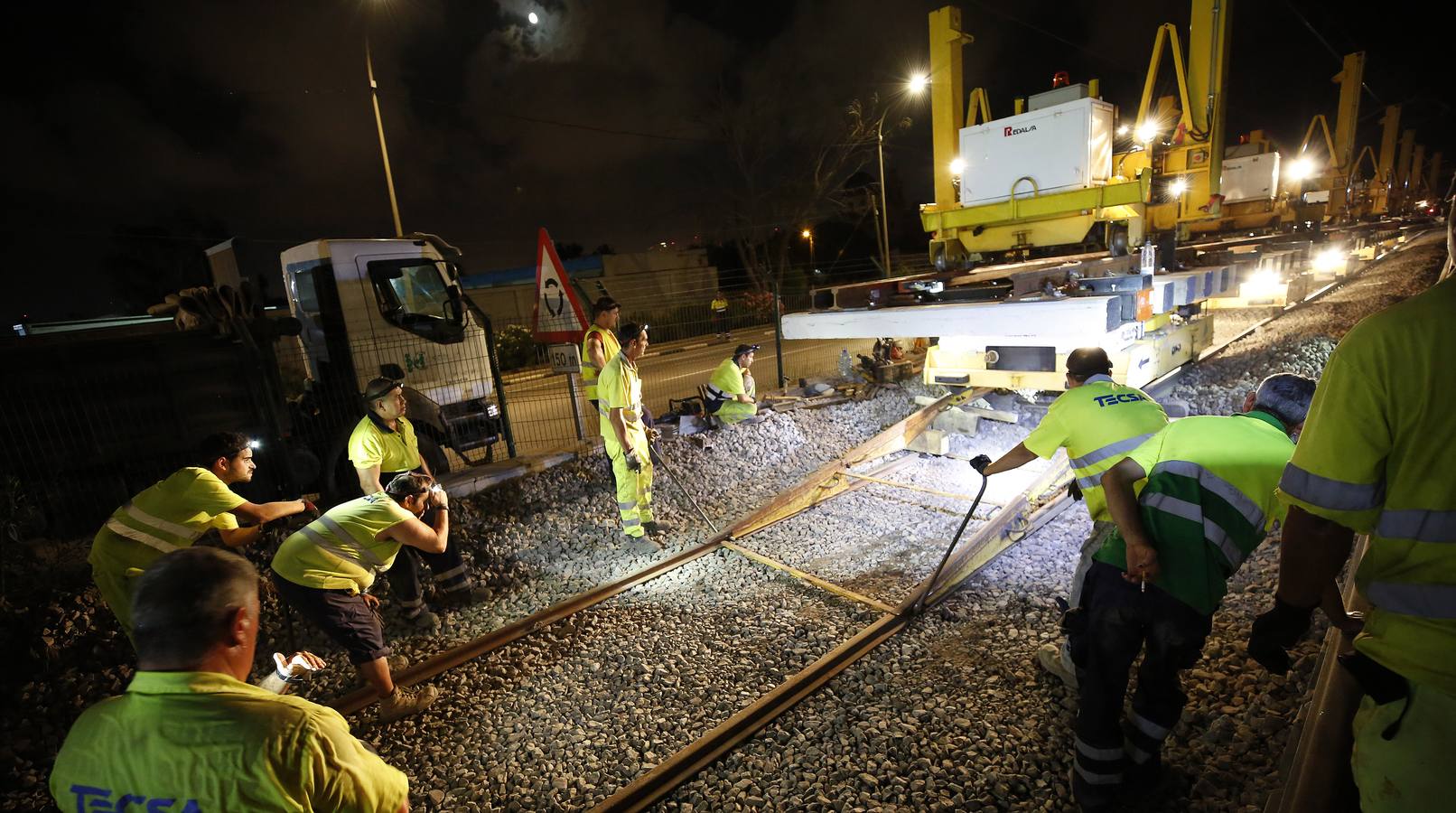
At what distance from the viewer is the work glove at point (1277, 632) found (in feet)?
5.15

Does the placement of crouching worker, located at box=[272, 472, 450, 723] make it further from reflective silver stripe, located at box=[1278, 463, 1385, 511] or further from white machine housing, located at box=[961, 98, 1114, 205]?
white machine housing, located at box=[961, 98, 1114, 205]

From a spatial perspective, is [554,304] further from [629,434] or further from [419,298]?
[419,298]

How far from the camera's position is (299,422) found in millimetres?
5863

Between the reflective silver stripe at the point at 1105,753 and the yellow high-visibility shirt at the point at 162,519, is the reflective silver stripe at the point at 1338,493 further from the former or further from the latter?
the yellow high-visibility shirt at the point at 162,519

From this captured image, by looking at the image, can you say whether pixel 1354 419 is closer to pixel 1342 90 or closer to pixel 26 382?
pixel 26 382

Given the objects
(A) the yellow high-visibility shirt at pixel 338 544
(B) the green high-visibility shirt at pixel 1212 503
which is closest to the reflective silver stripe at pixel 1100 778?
(B) the green high-visibility shirt at pixel 1212 503

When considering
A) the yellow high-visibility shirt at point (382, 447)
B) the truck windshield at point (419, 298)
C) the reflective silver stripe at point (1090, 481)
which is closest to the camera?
the reflective silver stripe at point (1090, 481)

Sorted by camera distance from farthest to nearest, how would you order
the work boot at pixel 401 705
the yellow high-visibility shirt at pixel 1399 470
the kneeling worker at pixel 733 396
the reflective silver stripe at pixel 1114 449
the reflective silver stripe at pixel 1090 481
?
the kneeling worker at pixel 733 396, the work boot at pixel 401 705, the reflective silver stripe at pixel 1090 481, the reflective silver stripe at pixel 1114 449, the yellow high-visibility shirt at pixel 1399 470

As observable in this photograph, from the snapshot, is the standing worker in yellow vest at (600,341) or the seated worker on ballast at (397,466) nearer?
the seated worker on ballast at (397,466)

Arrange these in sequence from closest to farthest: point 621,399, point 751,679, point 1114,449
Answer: point 1114,449 → point 751,679 → point 621,399

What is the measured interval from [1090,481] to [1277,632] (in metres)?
1.02

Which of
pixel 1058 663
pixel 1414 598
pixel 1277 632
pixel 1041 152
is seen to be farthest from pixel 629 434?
pixel 1041 152

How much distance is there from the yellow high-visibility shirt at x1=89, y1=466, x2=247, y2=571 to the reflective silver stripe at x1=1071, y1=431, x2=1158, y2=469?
14.4ft

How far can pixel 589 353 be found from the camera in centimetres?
546
